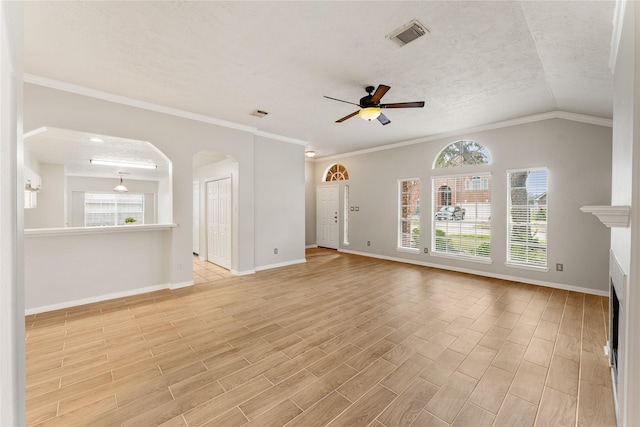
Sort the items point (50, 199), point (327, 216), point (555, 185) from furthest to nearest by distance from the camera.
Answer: point (327, 216) < point (50, 199) < point (555, 185)

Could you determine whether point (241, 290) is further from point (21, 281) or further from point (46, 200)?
point (46, 200)

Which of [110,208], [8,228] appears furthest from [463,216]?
[110,208]

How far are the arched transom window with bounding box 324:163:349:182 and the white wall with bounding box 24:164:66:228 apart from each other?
7.93 metres

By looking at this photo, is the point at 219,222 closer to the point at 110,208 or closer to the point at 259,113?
the point at 259,113

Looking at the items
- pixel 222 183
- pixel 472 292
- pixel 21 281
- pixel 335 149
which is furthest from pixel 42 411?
pixel 335 149

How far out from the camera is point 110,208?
9992mm

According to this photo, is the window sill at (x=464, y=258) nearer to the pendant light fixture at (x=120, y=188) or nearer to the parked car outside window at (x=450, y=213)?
the parked car outside window at (x=450, y=213)

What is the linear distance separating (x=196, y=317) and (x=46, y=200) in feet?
25.5

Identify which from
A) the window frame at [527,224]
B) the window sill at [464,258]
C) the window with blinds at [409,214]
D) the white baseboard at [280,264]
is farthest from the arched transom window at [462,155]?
the white baseboard at [280,264]

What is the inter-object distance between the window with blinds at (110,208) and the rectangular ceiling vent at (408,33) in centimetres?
1076

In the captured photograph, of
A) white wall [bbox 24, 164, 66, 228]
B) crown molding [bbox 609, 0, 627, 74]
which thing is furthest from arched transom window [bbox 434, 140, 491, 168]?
white wall [bbox 24, 164, 66, 228]

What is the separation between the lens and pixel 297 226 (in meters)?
6.50

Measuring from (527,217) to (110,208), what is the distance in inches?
510

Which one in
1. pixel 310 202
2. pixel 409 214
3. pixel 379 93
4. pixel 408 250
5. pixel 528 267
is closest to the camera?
pixel 379 93
